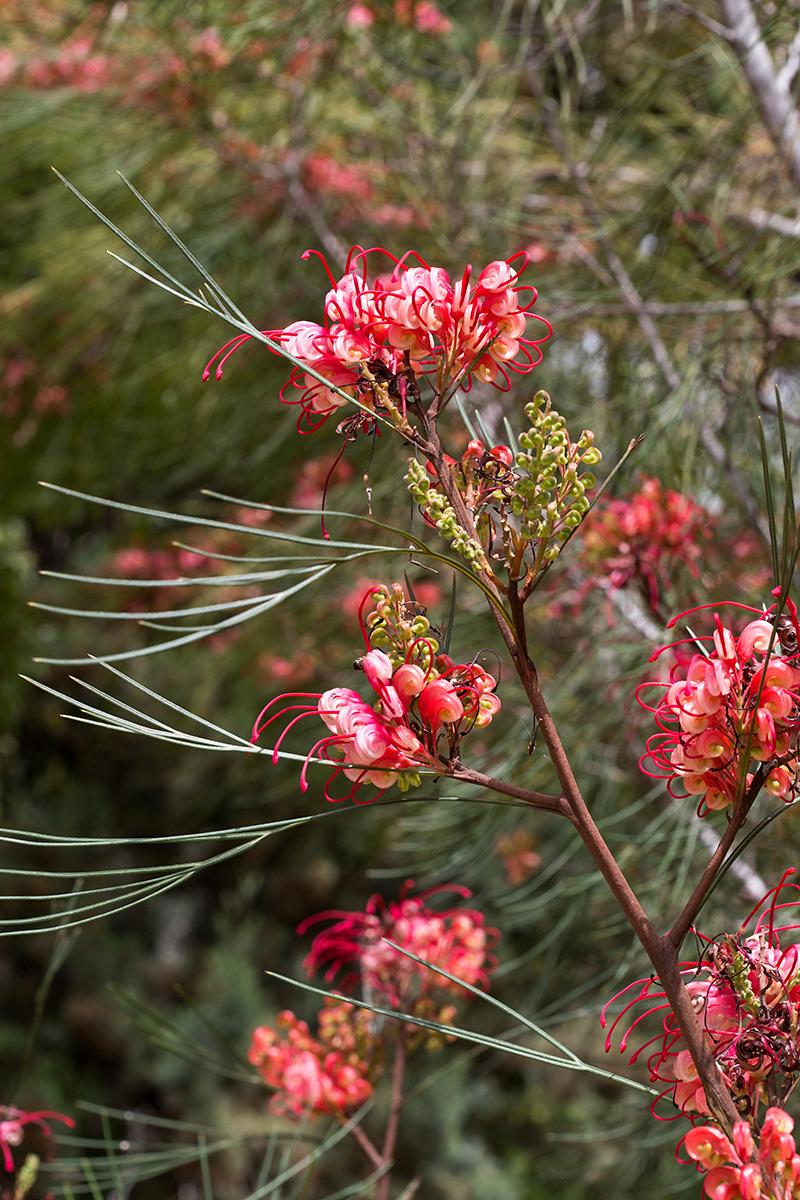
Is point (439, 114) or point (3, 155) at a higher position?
point (439, 114)

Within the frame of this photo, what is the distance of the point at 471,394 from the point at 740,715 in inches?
25.0

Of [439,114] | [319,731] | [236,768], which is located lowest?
[236,768]

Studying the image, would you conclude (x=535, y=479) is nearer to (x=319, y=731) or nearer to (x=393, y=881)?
(x=319, y=731)

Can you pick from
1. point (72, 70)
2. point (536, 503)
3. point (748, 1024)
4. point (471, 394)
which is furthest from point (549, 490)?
point (72, 70)

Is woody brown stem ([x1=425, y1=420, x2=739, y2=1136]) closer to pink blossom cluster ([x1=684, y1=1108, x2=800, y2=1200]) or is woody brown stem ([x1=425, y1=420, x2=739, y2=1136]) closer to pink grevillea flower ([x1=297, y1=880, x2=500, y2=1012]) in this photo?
pink blossom cluster ([x1=684, y1=1108, x2=800, y2=1200])

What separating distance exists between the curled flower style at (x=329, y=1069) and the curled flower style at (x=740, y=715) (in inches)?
13.8

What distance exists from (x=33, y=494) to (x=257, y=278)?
71cm

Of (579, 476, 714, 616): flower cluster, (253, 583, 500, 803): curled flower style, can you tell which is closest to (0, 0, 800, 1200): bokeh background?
(579, 476, 714, 616): flower cluster

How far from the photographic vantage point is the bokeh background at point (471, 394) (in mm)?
701

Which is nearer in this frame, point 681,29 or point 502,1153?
point 681,29

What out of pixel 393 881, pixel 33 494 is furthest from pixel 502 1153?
pixel 33 494

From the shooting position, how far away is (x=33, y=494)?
160cm

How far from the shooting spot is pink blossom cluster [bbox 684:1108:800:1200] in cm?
21

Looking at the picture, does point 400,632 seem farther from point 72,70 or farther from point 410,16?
point 72,70
